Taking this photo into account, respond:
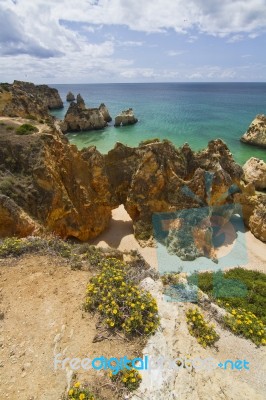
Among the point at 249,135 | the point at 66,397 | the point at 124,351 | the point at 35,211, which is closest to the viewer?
the point at 66,397

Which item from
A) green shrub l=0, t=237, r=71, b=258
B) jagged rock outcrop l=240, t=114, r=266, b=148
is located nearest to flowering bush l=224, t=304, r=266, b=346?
green shrub l=0, t=237, r=71, b=258

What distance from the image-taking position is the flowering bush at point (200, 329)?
6.97 metres

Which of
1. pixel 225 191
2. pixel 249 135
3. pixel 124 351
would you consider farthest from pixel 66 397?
pixel 249 135

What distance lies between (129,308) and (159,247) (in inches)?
557

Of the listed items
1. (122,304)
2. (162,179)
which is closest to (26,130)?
(162,179)

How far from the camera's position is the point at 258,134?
2041 inches

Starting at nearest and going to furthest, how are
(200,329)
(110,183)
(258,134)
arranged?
(200,329) < (110,183) < (258,134)

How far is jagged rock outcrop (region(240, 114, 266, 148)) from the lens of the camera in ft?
171

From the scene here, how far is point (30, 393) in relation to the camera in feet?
19.0

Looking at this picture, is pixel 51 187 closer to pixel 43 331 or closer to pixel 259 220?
pixel 43 331

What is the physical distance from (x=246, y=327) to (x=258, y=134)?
51712 mm

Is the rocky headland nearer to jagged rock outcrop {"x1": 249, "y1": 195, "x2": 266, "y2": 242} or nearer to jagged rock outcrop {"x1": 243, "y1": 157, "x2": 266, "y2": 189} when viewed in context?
jagged rock outcrop {"x1": 249, "y1": 195, "x2": 266, "y2": 242}

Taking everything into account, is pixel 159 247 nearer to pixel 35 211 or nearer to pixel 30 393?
pixel 35 211

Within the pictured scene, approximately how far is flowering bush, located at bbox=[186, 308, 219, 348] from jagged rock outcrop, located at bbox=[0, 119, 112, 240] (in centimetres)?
1119
